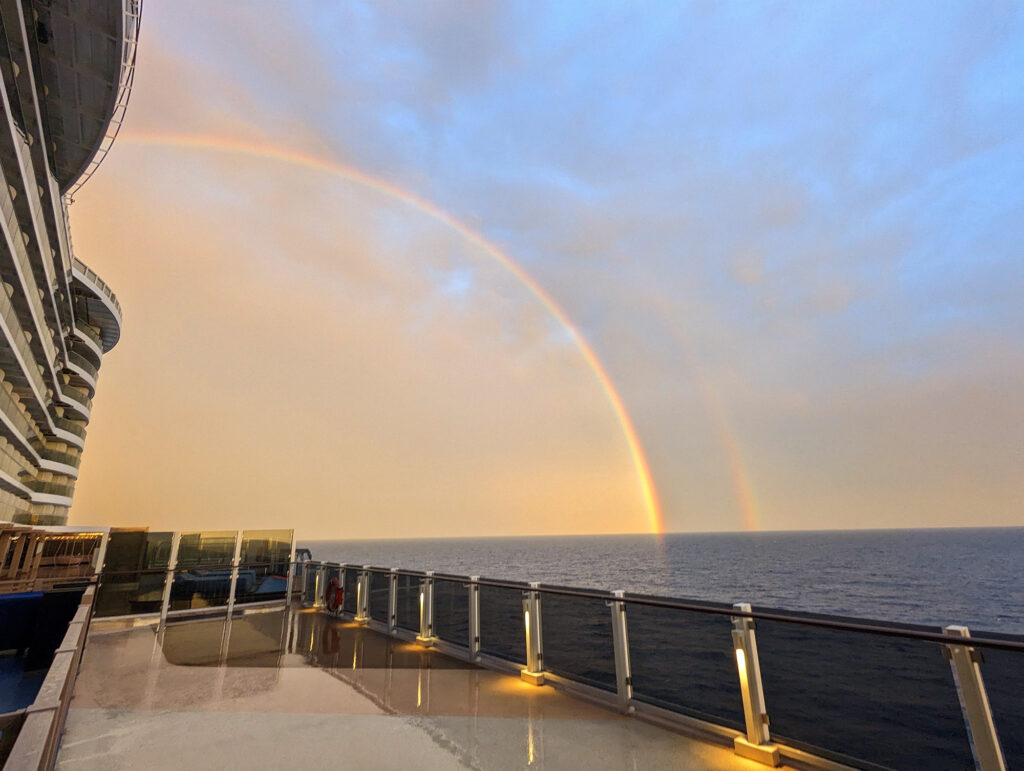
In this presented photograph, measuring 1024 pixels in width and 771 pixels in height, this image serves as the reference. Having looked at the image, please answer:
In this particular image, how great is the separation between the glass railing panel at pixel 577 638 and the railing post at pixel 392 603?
345 cm

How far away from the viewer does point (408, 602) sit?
27.2ft

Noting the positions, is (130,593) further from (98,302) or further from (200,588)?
(98,302)

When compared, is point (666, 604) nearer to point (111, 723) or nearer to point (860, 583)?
point (111, 723)

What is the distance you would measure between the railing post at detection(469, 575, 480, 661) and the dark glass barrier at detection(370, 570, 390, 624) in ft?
8.09

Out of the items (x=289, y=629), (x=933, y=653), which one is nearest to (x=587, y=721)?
(x=933, y=653)

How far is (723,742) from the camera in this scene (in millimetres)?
4227

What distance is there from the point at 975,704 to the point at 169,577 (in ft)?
40.9

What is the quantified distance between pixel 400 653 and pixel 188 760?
354 centimetres

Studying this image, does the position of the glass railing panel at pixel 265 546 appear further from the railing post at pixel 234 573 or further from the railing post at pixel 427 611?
the railing post at pixel 427 611

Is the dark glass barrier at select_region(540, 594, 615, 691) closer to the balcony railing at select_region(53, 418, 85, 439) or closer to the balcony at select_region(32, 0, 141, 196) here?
the balcony at select_region(32, 0, 141, 196)

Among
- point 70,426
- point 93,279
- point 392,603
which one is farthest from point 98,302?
point 392,603

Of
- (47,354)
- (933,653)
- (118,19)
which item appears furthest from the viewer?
(47,354)

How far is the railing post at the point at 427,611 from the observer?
25.3 ft

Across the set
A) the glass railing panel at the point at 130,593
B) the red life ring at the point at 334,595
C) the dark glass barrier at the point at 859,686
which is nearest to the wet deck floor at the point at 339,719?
the dark glass barrier at the point at 859,686
